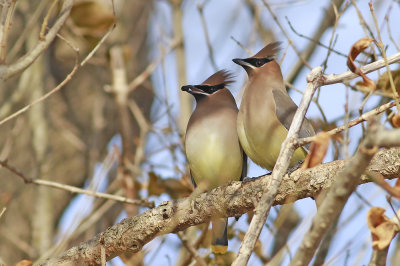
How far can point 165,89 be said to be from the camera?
5.28 m

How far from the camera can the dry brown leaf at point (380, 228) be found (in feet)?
7.58

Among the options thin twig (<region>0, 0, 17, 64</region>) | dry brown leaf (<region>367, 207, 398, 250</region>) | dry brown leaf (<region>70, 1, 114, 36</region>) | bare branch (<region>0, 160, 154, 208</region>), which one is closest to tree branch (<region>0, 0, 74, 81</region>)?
thin twig (<region>0, 0, 17, 64</region>)

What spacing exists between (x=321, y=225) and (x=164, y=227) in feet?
6.06

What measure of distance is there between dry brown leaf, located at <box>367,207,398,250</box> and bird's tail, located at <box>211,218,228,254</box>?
2.04m

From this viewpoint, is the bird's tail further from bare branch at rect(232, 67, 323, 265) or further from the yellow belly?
bare branch at rect(232, 67, 323, 265)

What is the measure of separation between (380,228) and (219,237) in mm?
2201

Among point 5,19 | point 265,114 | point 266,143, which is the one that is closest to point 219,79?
point 265,114

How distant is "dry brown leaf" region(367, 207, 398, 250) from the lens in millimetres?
2311

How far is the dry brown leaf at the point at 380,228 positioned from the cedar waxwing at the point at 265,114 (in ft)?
5.86

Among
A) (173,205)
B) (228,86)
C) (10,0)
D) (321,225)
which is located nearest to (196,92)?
(228,86)

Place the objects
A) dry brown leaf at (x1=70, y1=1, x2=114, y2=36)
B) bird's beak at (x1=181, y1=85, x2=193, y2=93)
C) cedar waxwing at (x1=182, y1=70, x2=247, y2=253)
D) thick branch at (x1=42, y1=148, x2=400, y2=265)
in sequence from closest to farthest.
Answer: thick branch at (x1=42, y1=148, x2=400, y2=265) → cedar waxwing at (x1=182, y1=70, x2=247, y2=253) → dry brown leaf at (x1=70, y1=1, x2=114, y2=36) → bird's beak at (x1=181, y1=85, x2=193, y2=93)

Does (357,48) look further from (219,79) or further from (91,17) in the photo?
(91,17)

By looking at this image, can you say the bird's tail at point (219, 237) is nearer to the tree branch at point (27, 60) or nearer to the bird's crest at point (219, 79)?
the bird's crest at point (219, 79)

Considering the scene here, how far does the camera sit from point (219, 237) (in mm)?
4453
